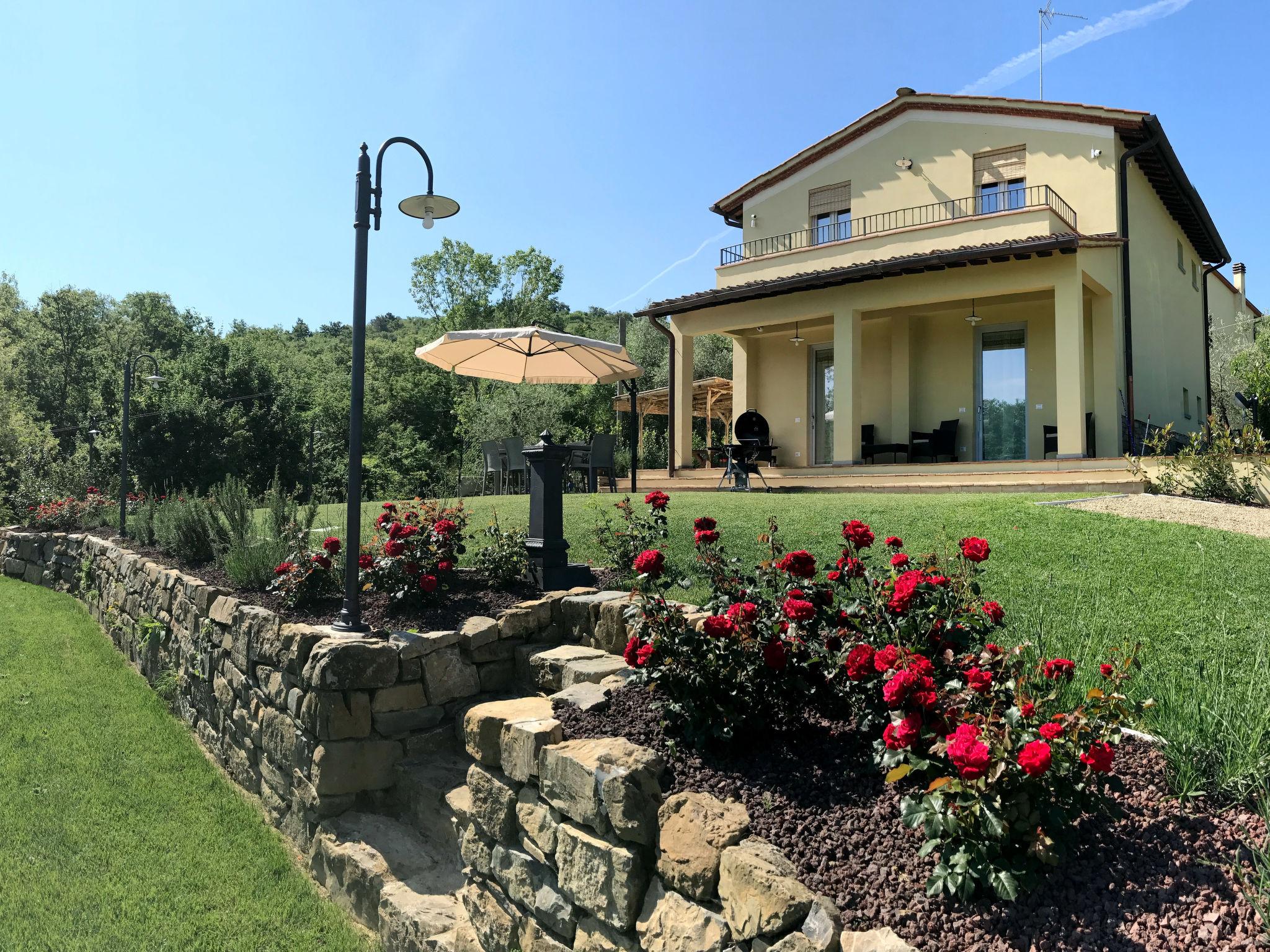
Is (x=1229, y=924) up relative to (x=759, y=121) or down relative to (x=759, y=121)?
down

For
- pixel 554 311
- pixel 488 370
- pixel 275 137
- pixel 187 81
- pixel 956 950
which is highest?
pixel 554 311

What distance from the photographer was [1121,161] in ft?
40.9

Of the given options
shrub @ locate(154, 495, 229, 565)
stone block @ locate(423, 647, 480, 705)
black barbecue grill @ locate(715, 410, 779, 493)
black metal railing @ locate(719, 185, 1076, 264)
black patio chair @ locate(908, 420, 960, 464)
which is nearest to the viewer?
stone block @ locate(423, 647, 480, 705)

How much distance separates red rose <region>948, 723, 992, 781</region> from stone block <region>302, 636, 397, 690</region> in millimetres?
3354

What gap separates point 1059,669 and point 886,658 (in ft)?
1.75

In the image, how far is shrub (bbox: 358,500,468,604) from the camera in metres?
5.33

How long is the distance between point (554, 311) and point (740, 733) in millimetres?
38802

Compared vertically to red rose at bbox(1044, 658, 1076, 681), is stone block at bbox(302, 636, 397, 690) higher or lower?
lower

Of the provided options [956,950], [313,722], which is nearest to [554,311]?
[313,722]

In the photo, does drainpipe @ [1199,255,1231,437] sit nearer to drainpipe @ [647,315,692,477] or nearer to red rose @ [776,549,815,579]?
drainpipe @ [647,315,692,477]

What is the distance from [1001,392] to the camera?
1316cm

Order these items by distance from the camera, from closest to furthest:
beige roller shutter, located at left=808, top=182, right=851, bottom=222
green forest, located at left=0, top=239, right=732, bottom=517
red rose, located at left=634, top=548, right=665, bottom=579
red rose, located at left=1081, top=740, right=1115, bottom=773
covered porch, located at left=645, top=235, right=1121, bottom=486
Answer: red rose, located at left=1081, top=740, right=1115, bottom=773 < red rose, located at left=634, top=548, right=665, bottom=579 < covered porch, located at left=645, top=235, right=1121, bottom=486 < beige roller shutter, located at left=808, top=182, right=851, bottom=222 < green forest, located at left=0, top=239, right=732, bottom=517

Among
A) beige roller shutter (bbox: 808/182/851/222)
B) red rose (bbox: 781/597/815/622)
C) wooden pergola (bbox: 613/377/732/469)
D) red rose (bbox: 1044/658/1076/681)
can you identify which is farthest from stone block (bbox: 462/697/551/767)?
beige roller shutter (bbox: 808/182/851/222)

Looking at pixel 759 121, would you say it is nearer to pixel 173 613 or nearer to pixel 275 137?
pixel 275 137
